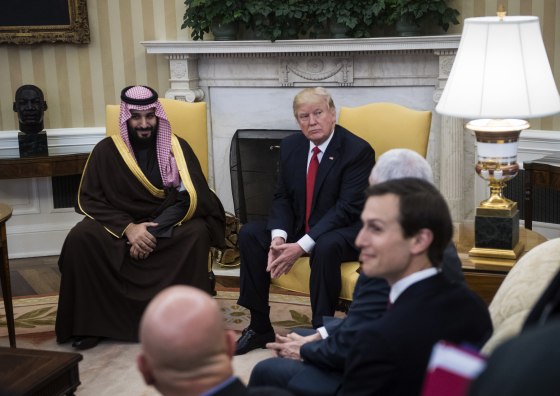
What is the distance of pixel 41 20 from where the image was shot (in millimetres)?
6125

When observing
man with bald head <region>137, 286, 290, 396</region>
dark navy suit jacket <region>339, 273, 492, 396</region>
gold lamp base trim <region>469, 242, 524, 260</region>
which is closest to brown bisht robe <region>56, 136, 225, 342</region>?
gold lamp base trim <region>469, 242, 524, 260</region>

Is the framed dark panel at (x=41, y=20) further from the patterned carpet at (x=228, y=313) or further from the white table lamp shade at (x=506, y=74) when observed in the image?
the white table lamp shade at (x=506, y=74)

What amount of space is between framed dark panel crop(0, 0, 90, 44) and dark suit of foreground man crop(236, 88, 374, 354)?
8.04 feet

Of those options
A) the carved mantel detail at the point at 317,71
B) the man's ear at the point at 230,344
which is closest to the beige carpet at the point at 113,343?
the carved mantel detail at the point at 317,71

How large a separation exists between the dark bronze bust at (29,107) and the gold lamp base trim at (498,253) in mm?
3463

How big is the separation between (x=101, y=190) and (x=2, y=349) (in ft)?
4.87

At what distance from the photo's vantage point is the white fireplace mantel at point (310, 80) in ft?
18.4

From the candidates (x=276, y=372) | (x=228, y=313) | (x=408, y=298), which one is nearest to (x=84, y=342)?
(x=228, y=313)

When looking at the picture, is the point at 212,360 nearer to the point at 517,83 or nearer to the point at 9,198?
the point at 517,83

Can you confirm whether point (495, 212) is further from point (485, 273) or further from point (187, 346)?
point (187, 346)

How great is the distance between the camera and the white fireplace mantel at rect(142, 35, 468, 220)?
5.59 meters

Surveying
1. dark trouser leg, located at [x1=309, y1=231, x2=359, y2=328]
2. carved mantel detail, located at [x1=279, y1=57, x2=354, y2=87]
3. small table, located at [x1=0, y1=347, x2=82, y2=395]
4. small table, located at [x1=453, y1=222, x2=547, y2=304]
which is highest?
carved mantel detail, located at [x1=279, y1=57, x2=354, y2=87]

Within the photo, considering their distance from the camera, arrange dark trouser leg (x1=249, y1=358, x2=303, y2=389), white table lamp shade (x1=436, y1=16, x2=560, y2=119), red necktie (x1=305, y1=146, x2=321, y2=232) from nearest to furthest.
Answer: dark trouser leg (x1=249, y1=358, x2=303, y2=389) → white table lamp shade (x1=436, y1=16, x2=560, y2=119) → red necktie (x1=305, y1=146, x2=321, y2=232)

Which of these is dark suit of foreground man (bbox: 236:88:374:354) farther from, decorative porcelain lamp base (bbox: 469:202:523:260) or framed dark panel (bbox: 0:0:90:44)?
framed dark panel (bbox: 0:0:90:44)
